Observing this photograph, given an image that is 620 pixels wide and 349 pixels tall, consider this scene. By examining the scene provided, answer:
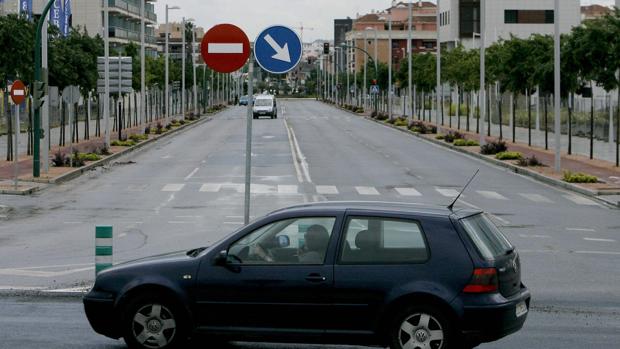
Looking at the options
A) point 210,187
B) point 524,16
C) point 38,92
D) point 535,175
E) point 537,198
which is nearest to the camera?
point 537,198

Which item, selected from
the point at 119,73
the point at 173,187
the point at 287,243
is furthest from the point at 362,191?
the point at 119,73

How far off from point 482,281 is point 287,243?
164 cm

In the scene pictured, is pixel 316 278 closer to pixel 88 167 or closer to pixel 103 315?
pixel 103 315

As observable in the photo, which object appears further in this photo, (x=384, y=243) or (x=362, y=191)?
(x=362, y=191)

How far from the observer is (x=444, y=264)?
9742 mm

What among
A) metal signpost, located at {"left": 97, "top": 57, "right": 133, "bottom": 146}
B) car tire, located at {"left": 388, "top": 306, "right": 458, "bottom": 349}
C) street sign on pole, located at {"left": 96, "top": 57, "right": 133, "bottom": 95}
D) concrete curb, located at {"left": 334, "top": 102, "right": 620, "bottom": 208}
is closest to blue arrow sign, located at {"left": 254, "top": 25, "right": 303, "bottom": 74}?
car tire, located at {"left": 388, "top": 306, "right": 458, "bottom": 349}

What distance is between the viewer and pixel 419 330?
9.77m

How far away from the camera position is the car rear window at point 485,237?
9.84 metres

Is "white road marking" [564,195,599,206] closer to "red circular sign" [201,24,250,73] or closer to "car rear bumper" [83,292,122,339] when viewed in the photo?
"red circular sign" [201,24,250,73]

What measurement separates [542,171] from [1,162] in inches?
721

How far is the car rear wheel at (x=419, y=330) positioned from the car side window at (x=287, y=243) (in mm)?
834

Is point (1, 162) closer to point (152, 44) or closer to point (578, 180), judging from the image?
point (578, 180)

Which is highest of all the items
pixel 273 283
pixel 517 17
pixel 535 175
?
pixel 517 17

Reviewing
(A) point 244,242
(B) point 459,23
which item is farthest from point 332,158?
(B) point 459,23
